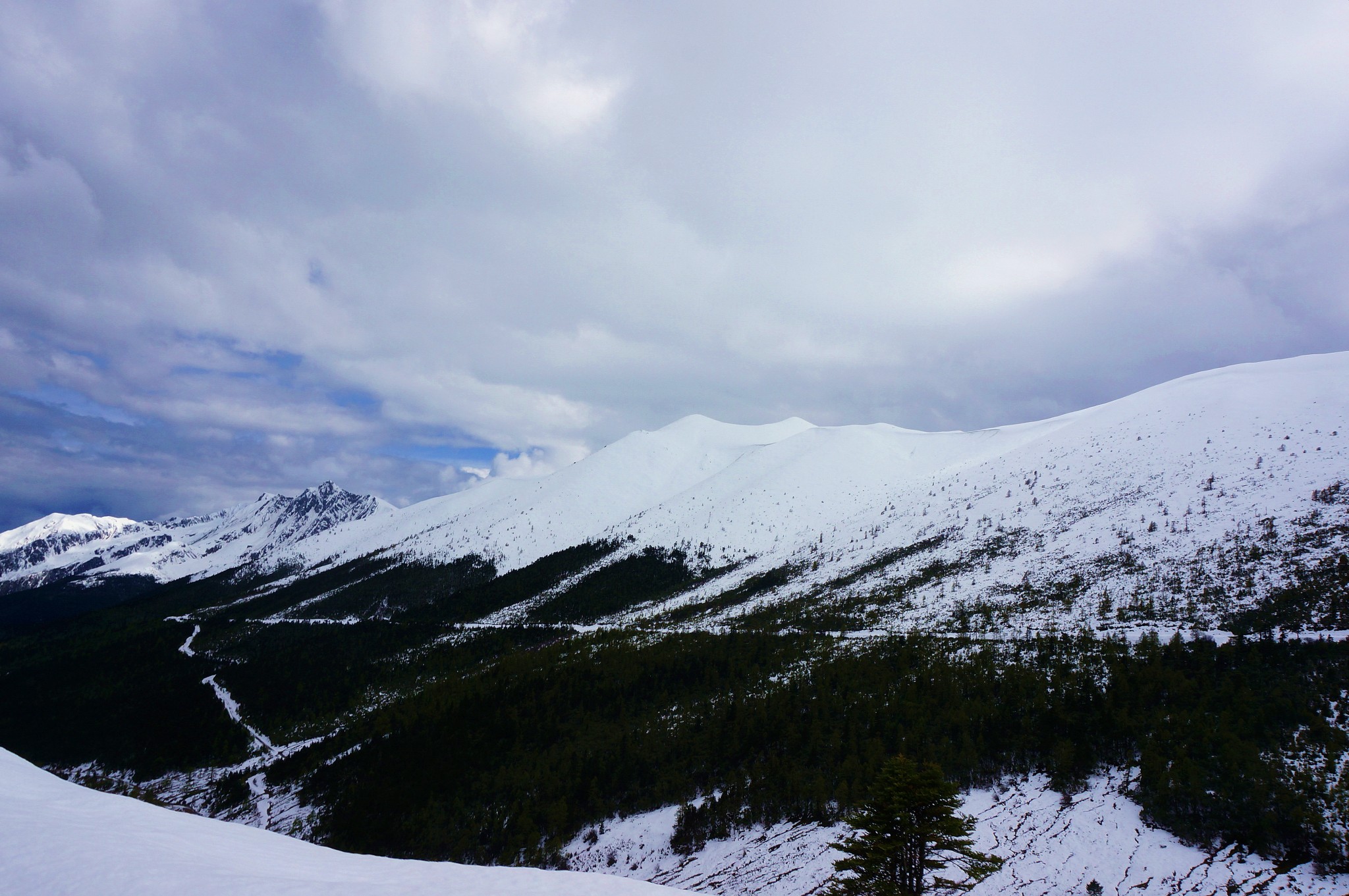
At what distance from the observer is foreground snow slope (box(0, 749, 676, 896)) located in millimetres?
8008

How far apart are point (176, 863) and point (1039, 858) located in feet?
96.3

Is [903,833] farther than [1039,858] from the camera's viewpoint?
No

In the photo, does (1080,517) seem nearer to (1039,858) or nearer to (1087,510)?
(1087,510)

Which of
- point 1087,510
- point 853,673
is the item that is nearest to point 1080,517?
point 1087,510

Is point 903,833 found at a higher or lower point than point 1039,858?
higher

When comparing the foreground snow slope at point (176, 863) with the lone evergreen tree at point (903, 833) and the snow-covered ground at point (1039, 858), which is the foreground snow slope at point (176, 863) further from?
the snow-covered ground at point (1039, 858)

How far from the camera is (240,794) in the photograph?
2454 inches

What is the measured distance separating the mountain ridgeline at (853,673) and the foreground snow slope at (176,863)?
85.6 ft

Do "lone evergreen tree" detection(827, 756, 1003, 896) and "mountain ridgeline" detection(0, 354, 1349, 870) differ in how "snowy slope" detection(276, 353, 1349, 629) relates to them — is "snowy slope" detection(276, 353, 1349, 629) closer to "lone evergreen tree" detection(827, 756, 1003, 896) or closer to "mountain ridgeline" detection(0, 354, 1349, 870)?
"mountain ridgeline" detection(0, 354, 1349, 870)

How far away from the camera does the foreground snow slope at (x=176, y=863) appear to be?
8.01 meters

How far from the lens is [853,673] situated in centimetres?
4788

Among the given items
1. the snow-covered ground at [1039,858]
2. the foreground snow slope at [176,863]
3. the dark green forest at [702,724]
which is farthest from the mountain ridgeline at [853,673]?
the foreground snow slope at [176,863]

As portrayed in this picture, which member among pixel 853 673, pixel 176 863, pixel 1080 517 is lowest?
pixel 853 673

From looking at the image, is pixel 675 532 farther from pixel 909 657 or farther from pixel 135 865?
pixel 135 865
